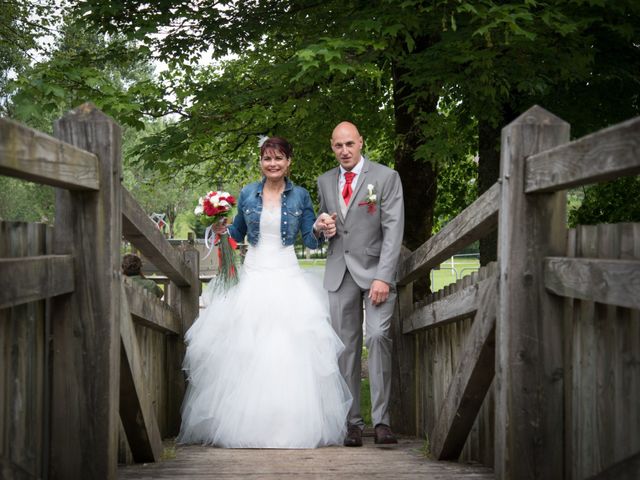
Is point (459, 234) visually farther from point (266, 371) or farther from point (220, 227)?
point (220, 227)

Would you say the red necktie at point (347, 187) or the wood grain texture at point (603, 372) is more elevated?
the red necktie at point (347, 187)

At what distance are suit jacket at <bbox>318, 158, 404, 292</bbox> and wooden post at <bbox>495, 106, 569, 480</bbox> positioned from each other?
209 cm

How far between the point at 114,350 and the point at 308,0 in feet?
20.7

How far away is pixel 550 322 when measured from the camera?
348cm

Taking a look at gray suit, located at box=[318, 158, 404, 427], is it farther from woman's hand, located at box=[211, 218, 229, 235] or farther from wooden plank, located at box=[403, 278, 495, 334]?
woman's hand, located at box=[211, 218, 229, 235]

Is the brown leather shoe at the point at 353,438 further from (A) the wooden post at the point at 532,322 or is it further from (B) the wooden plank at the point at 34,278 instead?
(B) the wooden plank at the point at 34,278

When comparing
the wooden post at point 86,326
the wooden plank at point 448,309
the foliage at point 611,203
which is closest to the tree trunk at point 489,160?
the foliage at point 611,203

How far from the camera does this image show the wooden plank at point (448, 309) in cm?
442

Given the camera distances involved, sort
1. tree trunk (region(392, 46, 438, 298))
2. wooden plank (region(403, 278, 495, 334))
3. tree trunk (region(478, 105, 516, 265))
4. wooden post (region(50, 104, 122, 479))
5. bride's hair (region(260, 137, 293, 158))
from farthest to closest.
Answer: tree trunk (region(392, 46, 438, 298)) → tree trunk (region(478, 105, 516, 265)) → bride's hair (region(260, 137, 293, 158)) → wooden plank (region(403, 278, 495, 334)) → wooden post (region(50, 104, 122, 479))

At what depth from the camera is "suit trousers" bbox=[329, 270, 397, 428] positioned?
5652 millimetres

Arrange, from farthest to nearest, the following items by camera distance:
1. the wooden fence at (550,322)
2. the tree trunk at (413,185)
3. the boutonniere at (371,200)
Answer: the tree trunk at (413,185) < the boutonniere at (371,200) < the wooden fence at (550,322)

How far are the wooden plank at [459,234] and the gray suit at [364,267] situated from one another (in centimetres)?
24

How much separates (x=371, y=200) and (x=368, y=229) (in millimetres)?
254

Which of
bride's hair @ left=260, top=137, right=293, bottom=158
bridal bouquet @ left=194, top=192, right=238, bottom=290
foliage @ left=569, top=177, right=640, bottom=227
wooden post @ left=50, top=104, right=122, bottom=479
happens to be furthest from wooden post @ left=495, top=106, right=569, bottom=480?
foliage @ left=569, top=177, right=640, bottom=227
